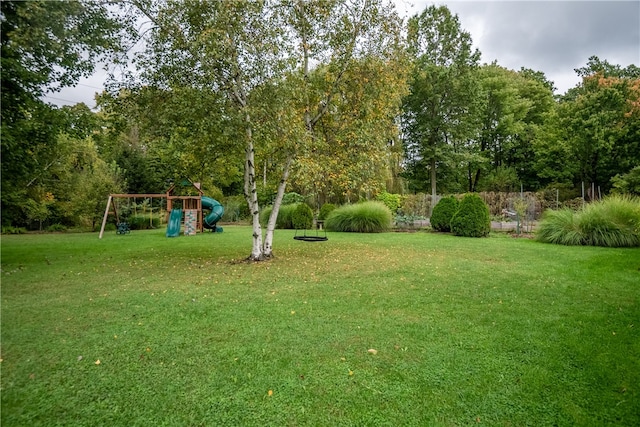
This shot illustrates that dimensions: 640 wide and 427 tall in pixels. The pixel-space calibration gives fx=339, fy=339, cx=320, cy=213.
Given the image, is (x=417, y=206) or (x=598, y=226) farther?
(x=417, y=206)

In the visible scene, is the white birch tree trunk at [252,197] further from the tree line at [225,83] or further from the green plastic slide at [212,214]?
the green plastic slide at [212,214]

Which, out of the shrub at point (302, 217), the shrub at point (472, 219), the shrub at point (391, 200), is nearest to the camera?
the shrub at point (472, 219)

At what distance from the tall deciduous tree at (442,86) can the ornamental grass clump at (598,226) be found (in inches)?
496

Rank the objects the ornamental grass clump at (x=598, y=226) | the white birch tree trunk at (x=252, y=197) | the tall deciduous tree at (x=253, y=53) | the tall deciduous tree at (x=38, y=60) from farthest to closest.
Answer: the ornamental grass clump at (x=598, y=226)
the white birch tree trunk at (x=252, y=197)
the tall deciduous tree at (x=253, y=53)
the tall deciduous tree at (x=38, y=60)

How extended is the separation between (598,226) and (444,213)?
4729 mm

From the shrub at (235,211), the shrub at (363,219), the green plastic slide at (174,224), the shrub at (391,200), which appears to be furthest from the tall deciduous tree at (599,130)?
the green plastic slide at (174,224)

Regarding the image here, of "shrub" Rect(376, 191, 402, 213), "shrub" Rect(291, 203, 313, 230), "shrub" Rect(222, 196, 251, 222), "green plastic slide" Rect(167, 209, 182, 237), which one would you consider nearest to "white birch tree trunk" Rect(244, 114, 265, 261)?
"green plastic slide" Rect(167, 209, 182, 237)

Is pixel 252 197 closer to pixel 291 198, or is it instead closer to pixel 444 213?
pixel 444 213

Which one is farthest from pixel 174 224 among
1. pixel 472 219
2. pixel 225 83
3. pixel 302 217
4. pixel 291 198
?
pixel 472 219

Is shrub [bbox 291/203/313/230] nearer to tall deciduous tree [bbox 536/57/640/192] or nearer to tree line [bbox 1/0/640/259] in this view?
tree line [bbox 1/0/640/259]

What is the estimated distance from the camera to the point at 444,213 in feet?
42.4

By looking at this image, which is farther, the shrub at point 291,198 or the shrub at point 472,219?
the shrub at point 291,198

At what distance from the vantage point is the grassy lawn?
2074 millimetres

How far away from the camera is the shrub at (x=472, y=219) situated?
11422 millimetres
